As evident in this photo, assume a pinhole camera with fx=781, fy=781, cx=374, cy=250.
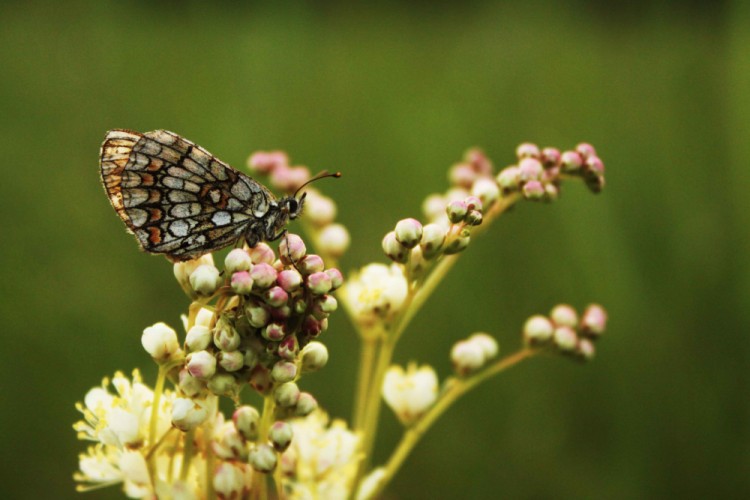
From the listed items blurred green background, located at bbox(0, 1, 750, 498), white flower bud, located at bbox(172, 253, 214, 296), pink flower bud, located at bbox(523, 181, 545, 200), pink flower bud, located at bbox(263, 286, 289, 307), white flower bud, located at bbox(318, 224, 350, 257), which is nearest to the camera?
pink flower bud, located at bbox(263, 286, 289, 307)

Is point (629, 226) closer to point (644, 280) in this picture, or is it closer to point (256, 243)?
point (644, 280)

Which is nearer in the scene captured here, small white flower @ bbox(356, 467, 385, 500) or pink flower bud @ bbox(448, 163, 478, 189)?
small white flower @ bbox(356, 467, 385, 500)

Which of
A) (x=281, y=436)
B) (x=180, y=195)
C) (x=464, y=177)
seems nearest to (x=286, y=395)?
(x=281, y=436)

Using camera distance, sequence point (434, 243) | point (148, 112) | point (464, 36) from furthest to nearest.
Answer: point (464, 36) → point (148, 112) → point (434, 243)

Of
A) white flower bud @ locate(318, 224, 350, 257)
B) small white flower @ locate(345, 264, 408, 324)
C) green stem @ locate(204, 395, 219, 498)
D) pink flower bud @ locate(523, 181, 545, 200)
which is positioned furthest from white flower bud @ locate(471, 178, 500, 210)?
green stem @ locate(204, 395, 219, 498)

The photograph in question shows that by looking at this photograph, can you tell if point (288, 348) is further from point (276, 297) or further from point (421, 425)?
point (421, 425)

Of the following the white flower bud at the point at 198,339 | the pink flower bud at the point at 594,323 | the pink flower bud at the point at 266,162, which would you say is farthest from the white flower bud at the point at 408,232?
the pink flower bud at the point at 266,162

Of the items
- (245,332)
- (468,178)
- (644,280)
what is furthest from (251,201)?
(644,280)

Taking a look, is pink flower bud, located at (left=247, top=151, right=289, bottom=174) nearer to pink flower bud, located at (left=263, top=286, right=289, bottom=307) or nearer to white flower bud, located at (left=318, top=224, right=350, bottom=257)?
white flower bud, located at (left=318, top=224, right=350, bottom=257)
